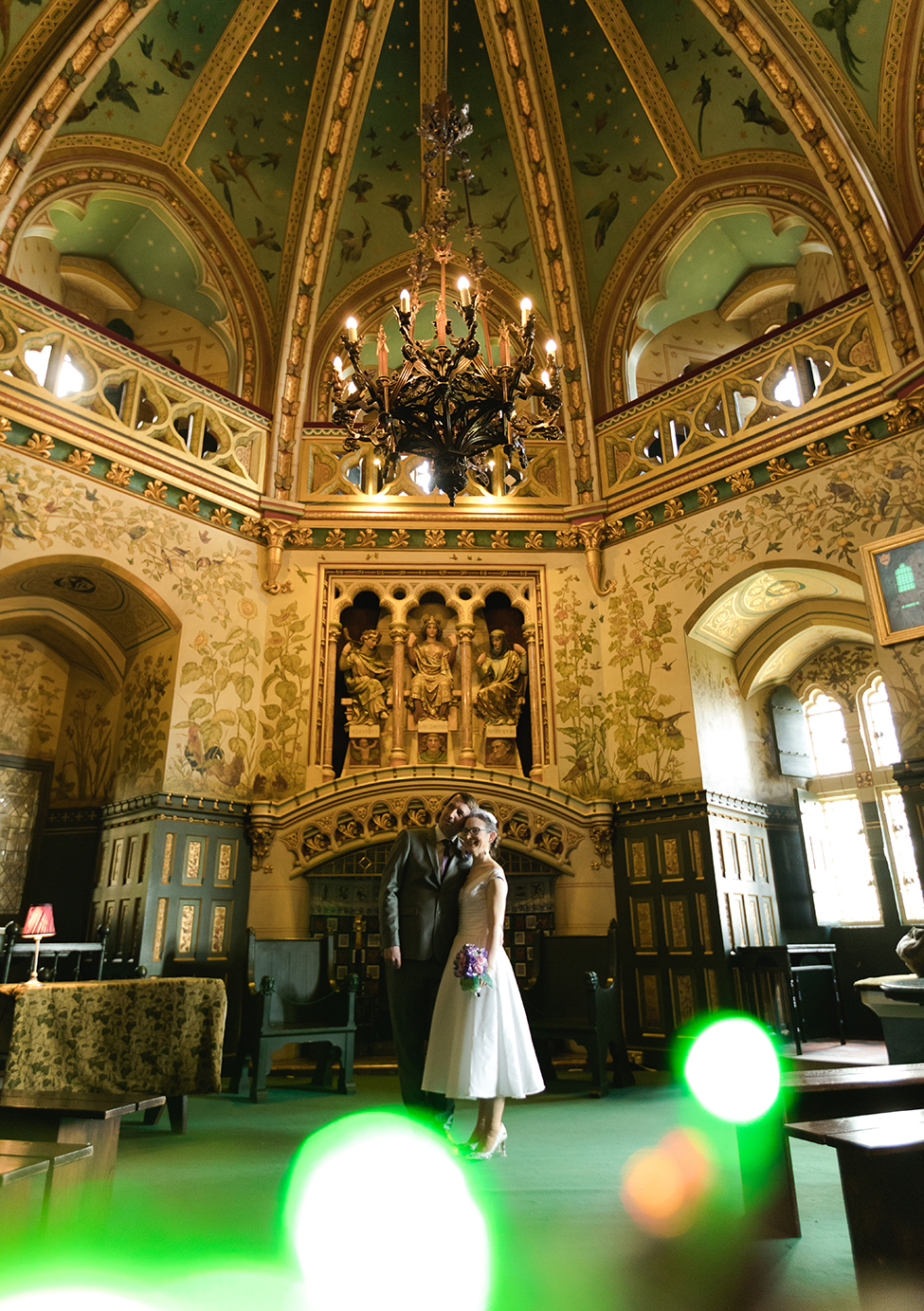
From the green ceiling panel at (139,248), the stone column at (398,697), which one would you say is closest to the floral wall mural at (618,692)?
the stone column at (398,697)

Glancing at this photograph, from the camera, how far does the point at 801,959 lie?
9.87 meters

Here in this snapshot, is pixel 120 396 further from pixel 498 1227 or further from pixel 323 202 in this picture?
pixel 498 1227

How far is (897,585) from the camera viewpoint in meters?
8.05

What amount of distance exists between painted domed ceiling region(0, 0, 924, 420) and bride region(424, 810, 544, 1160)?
7.92 m

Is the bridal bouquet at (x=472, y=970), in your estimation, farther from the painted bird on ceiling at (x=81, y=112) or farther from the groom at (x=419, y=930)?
the painted bird on ceiling at (x=81, y=112)

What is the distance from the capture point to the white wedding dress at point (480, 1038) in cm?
414

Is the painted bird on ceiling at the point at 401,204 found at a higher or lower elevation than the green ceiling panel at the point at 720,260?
higher

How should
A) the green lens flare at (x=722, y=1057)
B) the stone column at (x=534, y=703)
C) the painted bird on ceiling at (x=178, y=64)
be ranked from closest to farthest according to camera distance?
the green lens flare at (x=722, y=1057), the stone column at (x=534, y=703), the painted bird on ceiling at (x=178, y=64)

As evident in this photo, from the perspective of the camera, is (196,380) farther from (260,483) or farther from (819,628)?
(819,628)

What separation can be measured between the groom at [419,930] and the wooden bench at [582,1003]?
8.62 ft

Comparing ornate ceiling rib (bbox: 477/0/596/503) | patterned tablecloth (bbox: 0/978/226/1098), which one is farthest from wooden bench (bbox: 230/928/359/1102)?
ornate ceiling rib (bbox: 477/0/596/503)

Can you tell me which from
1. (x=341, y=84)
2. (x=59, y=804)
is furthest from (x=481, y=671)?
(x=341, y=84)

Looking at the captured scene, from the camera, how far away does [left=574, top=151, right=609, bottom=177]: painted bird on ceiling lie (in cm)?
1155

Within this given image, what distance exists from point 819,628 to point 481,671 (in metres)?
4.27
